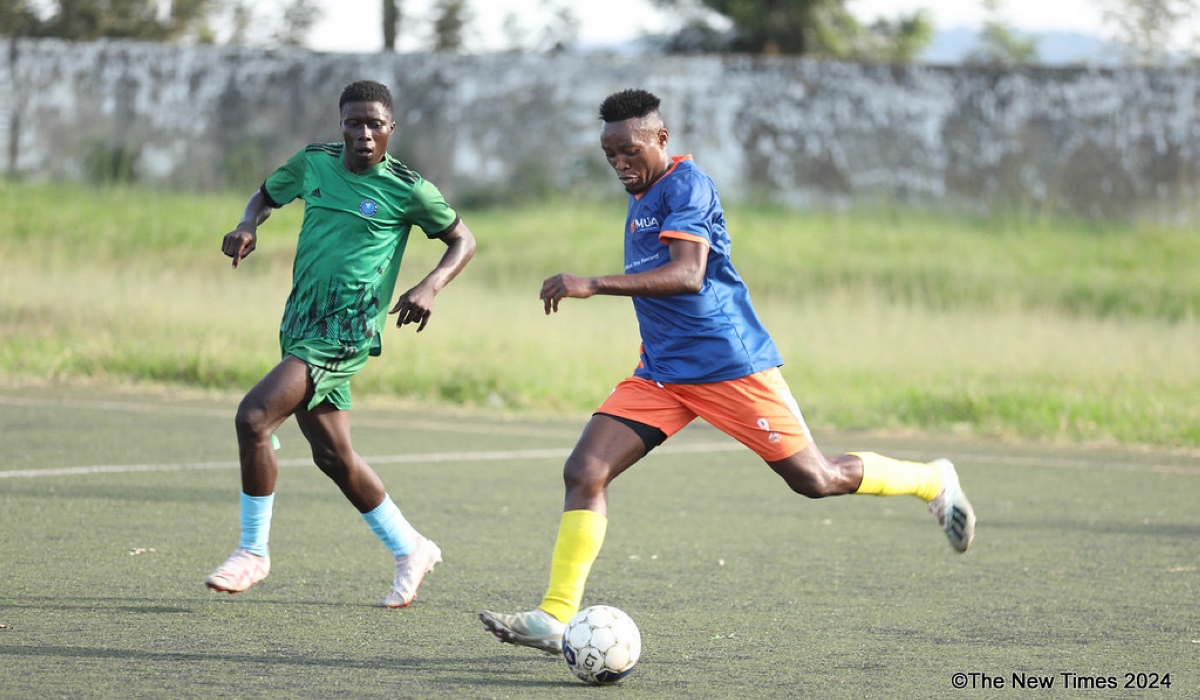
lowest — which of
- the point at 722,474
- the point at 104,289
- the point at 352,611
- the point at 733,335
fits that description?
the point at 104,289

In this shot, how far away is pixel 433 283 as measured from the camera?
5473 mm

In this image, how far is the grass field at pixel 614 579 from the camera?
4684 millimetres

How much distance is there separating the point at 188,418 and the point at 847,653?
7.81 meters

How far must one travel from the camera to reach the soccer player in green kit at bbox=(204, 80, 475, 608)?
5.58 meters

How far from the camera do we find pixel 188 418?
38.7 ft

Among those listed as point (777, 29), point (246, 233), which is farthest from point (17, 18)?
point (246, 233)

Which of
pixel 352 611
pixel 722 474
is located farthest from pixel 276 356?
pixel 352 611

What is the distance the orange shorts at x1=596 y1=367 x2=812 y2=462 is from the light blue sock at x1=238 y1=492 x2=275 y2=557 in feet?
4.44

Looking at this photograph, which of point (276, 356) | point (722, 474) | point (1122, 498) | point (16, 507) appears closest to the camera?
point (16, 507)

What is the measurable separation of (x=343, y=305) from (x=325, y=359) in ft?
0.72

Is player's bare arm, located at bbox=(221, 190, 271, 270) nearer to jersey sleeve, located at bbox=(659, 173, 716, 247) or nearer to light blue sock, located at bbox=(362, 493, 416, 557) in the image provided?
light blue sock, located at bbox=(362, 493, 416, 557)

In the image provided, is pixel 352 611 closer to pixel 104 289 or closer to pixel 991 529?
pixel 991 529

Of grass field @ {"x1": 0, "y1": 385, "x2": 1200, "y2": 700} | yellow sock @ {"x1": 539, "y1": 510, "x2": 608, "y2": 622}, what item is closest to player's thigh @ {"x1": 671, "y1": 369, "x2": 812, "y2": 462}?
yellow sock @ {"x1": 539, "y1": 510, "x2": 608, "y2": 622}

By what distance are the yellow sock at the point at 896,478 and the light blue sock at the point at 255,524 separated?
2173 millimetres
